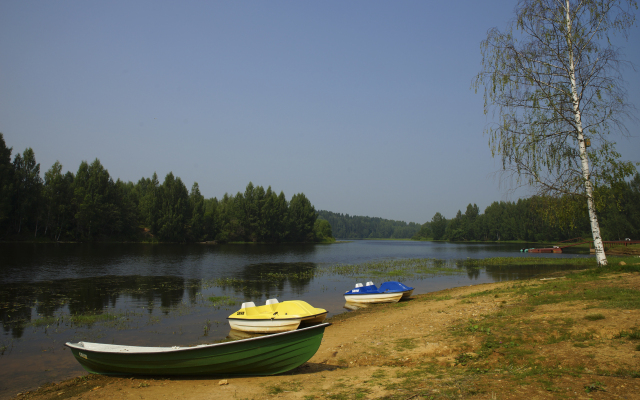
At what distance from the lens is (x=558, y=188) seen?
17406mm

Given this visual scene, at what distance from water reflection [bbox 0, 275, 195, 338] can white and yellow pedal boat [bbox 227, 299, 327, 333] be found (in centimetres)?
660

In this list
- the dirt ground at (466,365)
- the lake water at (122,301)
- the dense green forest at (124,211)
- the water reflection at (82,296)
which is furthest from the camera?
the dense green forest at (124,211)

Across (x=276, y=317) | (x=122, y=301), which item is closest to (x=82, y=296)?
(x=122, y=301)

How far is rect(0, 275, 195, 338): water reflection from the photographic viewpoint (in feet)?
58.5

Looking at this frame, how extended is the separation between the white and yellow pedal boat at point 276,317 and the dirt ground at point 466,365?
128 cm

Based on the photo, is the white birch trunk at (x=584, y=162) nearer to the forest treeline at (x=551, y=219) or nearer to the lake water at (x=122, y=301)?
the forest treeline at (x=551, y=219)

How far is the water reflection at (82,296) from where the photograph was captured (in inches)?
703

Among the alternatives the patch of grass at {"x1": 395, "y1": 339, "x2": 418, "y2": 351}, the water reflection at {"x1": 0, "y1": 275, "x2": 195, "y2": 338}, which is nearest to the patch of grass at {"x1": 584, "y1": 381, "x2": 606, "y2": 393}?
the patch of grass at {"x1": 395, "y1": 339, "x2": 418, "y2": 351}

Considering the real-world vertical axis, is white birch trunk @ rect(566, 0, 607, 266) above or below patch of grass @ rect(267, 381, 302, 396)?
above

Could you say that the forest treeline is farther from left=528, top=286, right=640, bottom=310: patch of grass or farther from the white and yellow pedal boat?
the white and yellow pedal boat

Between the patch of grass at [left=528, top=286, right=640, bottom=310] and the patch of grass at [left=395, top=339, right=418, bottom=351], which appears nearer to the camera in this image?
the patch of grass at [left=395, top=339, right=418, bottom=351]

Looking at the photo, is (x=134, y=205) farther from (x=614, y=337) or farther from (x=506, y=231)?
(x=506, y=231)

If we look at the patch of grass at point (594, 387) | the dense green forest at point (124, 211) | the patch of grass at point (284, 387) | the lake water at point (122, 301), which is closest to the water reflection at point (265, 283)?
the lake water at point (122, 301)

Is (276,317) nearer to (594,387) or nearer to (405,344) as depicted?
(405,344)
